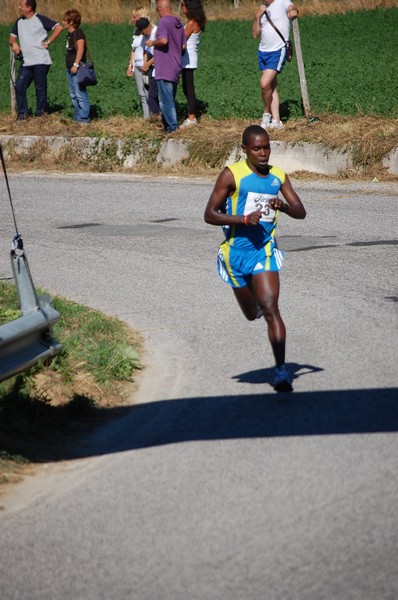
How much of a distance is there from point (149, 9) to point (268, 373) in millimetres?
41848

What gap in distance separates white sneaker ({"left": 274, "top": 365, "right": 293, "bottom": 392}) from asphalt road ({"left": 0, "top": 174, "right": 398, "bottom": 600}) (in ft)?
0.25

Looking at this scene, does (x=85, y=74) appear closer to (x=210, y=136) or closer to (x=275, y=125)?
(x=210, y=136)

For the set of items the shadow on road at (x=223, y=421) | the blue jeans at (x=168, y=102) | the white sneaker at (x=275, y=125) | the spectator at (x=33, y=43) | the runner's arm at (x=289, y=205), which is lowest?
the shadow on road at (x=223, y=421)

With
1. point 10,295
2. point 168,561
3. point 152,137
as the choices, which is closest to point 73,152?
point 152,137

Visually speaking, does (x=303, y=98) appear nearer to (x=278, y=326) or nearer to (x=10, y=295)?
(x=10, y=295)

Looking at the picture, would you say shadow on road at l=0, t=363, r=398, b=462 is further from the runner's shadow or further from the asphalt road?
the runner's shadow

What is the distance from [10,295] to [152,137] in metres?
8.89

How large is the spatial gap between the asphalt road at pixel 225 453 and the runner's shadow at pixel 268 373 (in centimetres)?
2

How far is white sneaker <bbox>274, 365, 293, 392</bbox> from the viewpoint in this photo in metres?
7.28

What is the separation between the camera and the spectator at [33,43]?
19766 mm

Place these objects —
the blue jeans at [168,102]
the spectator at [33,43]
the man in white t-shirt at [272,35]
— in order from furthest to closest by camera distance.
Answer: the spectator at [33,43] < the blue jeans at [168,102] < the man in white t-shirt at [272,35]

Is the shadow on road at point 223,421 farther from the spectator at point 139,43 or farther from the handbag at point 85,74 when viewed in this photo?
the handbag at point 85,74

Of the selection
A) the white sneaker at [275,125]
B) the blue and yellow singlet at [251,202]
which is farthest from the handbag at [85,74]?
the blue and yellow singlet at [251,202]

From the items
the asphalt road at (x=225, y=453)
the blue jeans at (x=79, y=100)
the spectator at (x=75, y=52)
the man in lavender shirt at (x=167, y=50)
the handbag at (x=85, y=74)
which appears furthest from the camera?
the blue jeans at (x=79, y=100)
